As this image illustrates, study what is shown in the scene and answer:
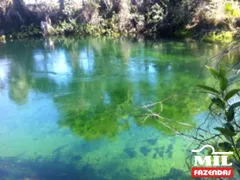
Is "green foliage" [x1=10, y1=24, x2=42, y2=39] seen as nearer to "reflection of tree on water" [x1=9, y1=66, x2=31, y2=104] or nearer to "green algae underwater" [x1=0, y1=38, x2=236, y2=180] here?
"green algae underwater" [x1=0, y1=38, x2=236, y2=180]

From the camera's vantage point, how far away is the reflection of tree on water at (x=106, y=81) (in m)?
5.57

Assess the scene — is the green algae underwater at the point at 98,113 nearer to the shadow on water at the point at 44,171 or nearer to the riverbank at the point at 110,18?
the shadow on water at the point at 44,171

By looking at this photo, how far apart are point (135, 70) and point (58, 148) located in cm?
471

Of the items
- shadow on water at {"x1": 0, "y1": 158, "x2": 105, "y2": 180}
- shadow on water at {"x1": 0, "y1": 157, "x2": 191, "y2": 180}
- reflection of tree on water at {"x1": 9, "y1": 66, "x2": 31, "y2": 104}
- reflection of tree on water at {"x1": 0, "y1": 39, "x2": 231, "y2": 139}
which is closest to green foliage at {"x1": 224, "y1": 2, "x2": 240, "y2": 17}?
reflection of tree on water at {"x1": 0, "y1": 39, "x2": 231, "y2": 139}

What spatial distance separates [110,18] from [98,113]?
12305 mm

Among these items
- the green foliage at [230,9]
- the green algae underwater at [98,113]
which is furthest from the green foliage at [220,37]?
the green algae underwater at [98,113]

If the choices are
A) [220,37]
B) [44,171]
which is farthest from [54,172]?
[220,37]

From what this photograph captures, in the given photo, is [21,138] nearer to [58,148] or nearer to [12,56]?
[58,148]

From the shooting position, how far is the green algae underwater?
4031 mm

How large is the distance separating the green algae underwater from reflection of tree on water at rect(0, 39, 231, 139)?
2 centimetres

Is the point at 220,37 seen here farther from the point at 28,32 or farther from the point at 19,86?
the point at 28,32

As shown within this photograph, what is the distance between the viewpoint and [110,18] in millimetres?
17156

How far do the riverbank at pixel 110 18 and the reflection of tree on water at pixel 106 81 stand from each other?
8.70ft

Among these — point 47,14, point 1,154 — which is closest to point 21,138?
point 1,154
